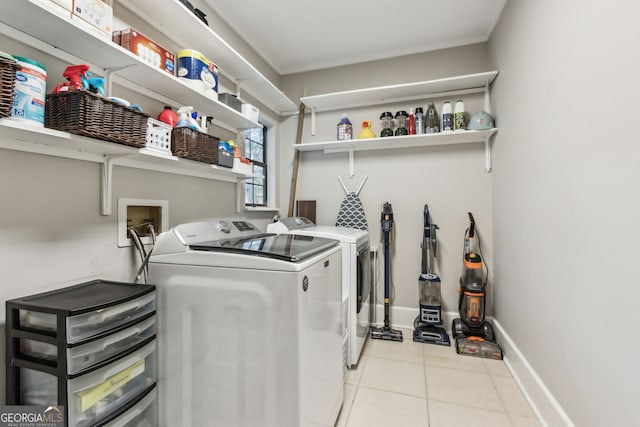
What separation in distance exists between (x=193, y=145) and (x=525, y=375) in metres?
2.53

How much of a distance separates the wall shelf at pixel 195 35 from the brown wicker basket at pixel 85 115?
83 centimetres

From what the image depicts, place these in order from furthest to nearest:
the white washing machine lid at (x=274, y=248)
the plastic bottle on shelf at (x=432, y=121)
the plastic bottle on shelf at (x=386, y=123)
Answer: the plastic bottle on shelf at (x=386, y=123)
the plastic bottle on shelf at (x=432, y=121)
the white washing machine lid at (x=274, y=248)

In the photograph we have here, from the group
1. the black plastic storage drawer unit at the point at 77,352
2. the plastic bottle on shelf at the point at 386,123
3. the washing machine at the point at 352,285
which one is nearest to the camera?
the black plastic storage drawer unit at the point at 77,352

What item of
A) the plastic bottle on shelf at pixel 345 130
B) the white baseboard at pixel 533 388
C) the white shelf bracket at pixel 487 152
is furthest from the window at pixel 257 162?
the white baseboard at pixel 533 388

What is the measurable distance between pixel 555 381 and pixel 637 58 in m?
1.52

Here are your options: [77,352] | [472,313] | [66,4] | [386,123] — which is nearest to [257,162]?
[386,123]

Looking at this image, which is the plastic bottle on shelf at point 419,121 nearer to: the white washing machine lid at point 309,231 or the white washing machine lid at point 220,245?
the white washing machine lid at point 309,231

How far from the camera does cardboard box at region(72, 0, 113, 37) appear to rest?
3.49 ft

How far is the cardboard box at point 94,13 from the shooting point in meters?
1.06

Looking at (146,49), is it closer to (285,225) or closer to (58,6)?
(58,6)

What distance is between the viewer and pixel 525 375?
6.19 ft

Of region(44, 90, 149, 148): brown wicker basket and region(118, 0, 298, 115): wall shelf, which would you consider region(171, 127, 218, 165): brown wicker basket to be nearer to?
region(44, 90, 149, 148): brown wicker basket

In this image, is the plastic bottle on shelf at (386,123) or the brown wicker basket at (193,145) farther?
the plastic bottle on shelf at (386,123)

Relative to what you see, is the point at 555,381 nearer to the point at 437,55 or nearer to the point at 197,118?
the point at 197,118
